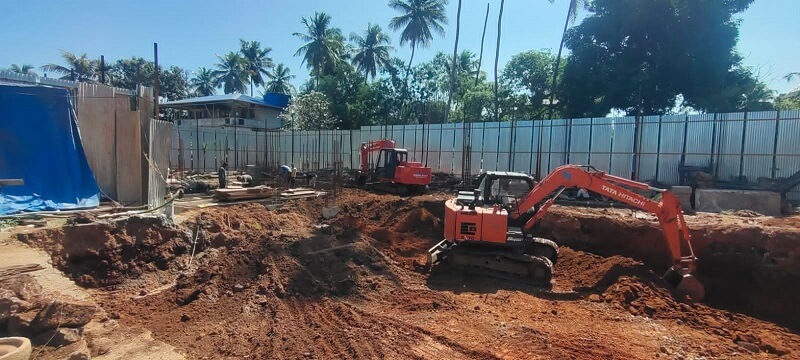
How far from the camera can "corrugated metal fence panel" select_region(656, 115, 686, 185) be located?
1577cm

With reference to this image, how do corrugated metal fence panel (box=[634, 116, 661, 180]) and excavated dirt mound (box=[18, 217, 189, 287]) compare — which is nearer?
excavated dirt mound (box=[18, 217, 189, 287])

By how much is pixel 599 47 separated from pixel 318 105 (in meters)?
23.2

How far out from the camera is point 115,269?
292 inches

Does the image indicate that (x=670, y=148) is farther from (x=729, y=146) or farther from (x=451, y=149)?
(x=451, y=149)

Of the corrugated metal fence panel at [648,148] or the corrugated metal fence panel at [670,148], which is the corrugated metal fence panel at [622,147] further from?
the corrugated metal fence panel at [670,148]

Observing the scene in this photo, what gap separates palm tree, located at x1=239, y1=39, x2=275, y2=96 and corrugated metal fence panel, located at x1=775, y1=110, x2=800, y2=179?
1978 inches

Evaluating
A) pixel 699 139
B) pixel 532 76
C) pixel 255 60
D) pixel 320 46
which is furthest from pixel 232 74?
pixel 699 139

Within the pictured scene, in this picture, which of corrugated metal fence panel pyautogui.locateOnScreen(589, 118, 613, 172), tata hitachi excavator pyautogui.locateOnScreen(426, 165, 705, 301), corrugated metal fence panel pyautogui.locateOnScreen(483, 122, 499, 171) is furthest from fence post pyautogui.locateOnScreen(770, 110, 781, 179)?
corrugated metal fence panel pyautogui.locateOnScreen(483, 122, 499, 171)

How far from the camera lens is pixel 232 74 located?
52750 millimetres

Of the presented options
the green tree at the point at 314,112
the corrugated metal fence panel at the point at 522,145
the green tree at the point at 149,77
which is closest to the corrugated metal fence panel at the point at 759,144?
the corrugated metal fence panel at the point at 522,145

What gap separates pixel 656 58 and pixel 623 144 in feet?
24.1

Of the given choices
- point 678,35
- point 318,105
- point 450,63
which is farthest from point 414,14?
point 678,35

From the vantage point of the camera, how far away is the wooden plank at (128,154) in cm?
923

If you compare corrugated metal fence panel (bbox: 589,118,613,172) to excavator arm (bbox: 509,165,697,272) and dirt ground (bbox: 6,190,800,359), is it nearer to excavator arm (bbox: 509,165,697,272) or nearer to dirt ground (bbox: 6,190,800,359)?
dirt ground (bbox: 6,190,800,359)
